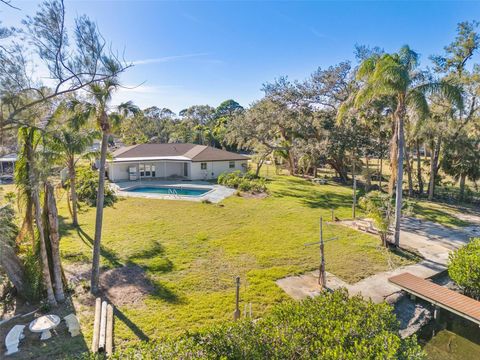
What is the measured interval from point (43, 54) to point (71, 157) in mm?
9032

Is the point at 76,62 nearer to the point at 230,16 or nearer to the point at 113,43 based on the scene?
the point at 113,43

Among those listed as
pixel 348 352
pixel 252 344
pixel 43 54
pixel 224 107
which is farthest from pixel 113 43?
pixel 224 107

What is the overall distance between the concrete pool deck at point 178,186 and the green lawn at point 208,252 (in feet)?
6.13

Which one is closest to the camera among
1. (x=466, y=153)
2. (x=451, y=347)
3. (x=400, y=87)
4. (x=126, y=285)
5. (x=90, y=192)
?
(x=451, y=347)

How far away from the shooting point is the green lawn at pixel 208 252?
23.6 feet

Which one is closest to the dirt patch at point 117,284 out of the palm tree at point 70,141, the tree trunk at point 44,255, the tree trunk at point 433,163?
the tree trunk at point 44,255

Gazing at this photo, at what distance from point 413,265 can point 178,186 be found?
18.8 m

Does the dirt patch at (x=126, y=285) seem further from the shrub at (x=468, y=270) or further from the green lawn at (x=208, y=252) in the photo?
the shrub at (x=468, y=270)

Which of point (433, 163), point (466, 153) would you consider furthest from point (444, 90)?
point (433, 163)

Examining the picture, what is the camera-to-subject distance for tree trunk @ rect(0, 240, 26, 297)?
23.7 feet

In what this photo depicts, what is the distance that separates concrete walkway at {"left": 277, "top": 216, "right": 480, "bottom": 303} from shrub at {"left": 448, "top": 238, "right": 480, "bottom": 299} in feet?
3.74

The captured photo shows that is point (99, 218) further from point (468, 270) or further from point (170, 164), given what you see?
point (170, 164)

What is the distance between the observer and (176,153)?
102ft

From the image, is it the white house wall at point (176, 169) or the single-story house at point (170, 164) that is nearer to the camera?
the white house wall at point (176, 169)
